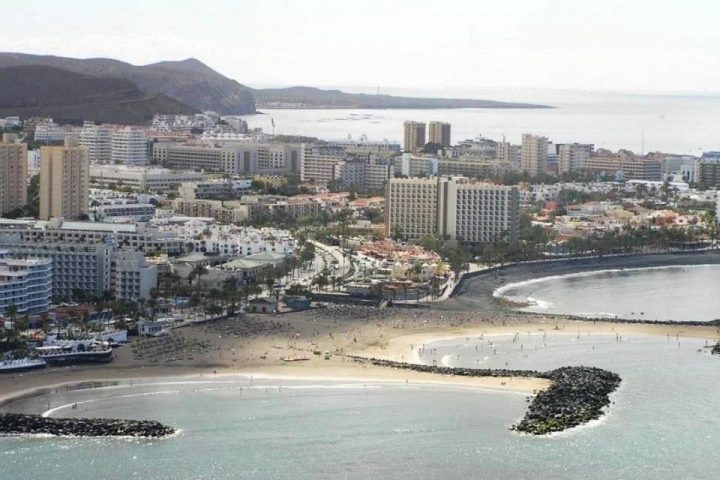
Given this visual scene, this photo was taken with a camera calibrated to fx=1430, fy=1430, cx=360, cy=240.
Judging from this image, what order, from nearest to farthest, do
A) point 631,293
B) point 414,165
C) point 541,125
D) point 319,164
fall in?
point 631,293 → point 319,164 → point 414,165 → point 541,125

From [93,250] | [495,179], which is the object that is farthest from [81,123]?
[93,250]

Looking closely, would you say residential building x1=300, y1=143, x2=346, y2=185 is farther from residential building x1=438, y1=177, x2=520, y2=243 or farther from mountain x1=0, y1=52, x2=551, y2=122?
mountain x1=0, y1=52, x2=551, y2=122

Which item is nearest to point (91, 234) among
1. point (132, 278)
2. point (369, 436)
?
point (132, 278)

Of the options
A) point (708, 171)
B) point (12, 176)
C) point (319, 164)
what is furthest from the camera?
point (708, 171)

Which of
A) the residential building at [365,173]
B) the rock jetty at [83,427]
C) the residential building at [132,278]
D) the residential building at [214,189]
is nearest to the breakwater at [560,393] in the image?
the rock jetty at [83,427]

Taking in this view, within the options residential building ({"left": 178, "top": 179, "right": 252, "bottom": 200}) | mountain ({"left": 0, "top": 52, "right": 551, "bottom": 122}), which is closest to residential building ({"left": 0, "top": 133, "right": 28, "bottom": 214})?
residential building ({"left": 178, "top": 179, "right": 252, "bottom": 200})

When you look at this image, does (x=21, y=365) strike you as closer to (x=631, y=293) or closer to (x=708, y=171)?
(x=631, y=293)
